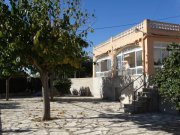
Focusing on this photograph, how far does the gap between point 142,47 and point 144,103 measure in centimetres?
578

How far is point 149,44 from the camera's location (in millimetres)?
20969

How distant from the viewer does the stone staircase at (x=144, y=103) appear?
16.6 metres

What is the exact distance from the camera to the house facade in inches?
826

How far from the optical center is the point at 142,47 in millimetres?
21594

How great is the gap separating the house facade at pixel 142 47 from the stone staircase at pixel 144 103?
10.5 feet

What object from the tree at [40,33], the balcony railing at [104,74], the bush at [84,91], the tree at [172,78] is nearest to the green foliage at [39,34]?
the tree at [40,33]

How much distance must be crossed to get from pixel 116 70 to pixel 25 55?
48.3 ft

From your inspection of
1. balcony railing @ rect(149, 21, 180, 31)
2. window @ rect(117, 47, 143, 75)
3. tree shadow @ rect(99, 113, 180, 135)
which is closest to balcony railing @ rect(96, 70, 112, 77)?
window @ rect(117, 47, 143, 75)

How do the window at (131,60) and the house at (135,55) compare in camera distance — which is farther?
the window at (131,60)

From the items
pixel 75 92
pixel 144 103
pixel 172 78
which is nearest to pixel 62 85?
pixel 75 92

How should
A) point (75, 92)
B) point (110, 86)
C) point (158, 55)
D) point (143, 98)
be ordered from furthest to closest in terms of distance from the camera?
point (75, 92)
point (110, 86)
point (158, 55)
point (143, 98)

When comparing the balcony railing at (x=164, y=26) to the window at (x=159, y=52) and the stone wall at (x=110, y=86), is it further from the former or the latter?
the stone wall at (x=110, y=86)

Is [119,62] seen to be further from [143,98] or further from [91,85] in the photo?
[143,98]

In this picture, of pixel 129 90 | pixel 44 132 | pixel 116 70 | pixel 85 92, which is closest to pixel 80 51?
pixel 44 132
